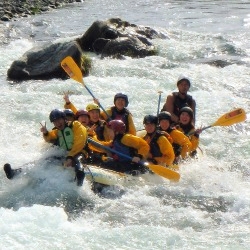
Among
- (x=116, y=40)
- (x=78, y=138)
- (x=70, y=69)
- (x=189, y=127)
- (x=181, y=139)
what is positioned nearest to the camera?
(x=78, y=138)

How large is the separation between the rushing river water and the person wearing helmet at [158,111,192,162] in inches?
11.6

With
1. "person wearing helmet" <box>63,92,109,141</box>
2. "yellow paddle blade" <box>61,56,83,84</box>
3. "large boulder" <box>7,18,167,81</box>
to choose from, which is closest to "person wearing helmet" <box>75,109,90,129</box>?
"person wearing helmet" <box>63,92,109,141</box>

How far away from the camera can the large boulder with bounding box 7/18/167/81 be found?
13836mm

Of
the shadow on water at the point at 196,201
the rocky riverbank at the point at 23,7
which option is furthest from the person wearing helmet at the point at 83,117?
the rocky riverbank at the point at 23,7

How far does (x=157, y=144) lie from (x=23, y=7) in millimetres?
16969

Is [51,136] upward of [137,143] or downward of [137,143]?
upward

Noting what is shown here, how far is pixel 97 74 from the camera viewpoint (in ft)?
46.6

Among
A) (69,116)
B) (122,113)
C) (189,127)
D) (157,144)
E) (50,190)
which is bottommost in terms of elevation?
(50,190)

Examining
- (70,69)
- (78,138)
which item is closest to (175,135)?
(78,138)

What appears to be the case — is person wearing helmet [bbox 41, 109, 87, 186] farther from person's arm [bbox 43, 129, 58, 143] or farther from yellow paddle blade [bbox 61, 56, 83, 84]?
yellow paddle blade [bbox 61, 56, 83, 84]

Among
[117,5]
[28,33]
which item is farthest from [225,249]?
[117,5]

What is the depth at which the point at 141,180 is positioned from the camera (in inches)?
328

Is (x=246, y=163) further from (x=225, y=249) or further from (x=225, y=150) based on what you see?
(x=225, y=249)

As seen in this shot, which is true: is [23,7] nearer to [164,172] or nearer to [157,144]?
[157,144]
